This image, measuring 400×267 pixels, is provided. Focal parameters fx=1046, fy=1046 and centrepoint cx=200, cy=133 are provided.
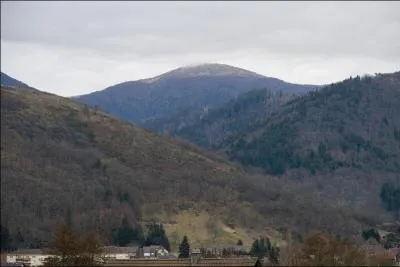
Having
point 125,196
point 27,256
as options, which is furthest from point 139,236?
point 27,256

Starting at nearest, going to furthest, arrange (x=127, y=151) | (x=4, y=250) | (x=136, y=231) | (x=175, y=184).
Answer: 1. (x=4, y=250)
2. (x=136, y=231)
3. (x=175, y=184)
4. (x=127, y=151)

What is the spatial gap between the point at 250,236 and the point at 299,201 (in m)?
26.6

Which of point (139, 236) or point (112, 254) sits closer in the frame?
point (112, 254)

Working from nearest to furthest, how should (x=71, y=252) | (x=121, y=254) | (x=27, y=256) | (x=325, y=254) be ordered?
(x=325, y=254) < (x=71, y=252) < (x=27, y=256) < (x=121, y=254)

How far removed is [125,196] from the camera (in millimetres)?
167000

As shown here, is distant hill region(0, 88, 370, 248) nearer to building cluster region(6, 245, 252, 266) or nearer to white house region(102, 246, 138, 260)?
white house region(102, 246, 138, 260)

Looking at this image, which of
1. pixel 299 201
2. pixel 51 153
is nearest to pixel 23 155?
pixel 51 153

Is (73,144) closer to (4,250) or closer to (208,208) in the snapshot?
(208,208)

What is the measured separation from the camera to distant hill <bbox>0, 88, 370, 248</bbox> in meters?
152

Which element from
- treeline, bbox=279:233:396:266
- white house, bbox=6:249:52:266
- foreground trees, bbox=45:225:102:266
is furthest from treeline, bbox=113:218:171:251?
treeline, bbox=279:233:396:266

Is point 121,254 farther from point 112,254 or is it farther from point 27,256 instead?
point 27,256

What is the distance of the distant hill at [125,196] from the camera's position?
152250 millimetres

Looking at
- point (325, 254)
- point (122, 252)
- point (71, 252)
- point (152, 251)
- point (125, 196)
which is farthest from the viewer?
point (125, 196)

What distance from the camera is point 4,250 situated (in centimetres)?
12238
